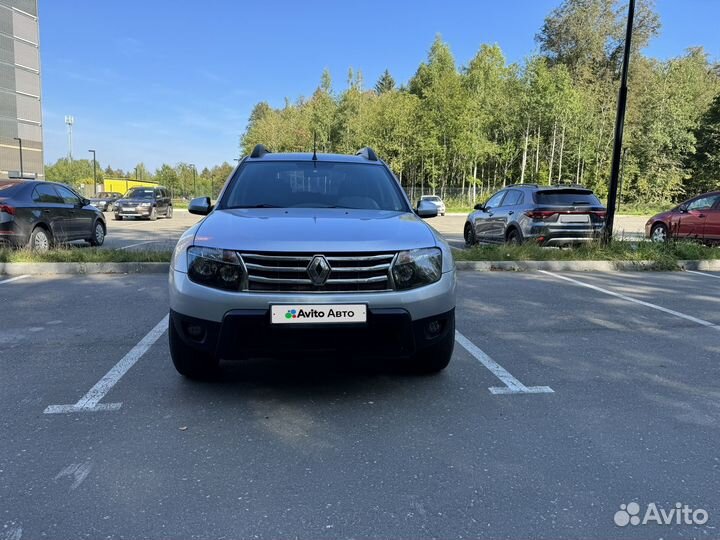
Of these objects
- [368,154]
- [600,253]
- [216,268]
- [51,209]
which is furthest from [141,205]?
[216,268]

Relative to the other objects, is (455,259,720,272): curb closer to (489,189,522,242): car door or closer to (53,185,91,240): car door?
(489,189,522,242): car door

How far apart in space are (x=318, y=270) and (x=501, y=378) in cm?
182

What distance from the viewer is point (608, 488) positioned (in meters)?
2.60

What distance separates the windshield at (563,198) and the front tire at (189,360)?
844 centimetres

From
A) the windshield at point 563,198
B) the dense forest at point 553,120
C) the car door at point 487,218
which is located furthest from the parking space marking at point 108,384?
the dense forest at point 553,120

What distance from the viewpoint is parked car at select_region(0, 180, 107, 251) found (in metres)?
9.77

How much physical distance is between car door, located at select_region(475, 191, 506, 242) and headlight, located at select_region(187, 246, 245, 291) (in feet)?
31.8

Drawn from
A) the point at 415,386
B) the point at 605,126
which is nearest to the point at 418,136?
the point at 605,126

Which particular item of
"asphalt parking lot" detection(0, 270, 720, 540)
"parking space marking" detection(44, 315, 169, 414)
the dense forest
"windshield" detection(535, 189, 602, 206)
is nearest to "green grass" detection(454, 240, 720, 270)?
"windshield" detection(535, 189, 602, 206)

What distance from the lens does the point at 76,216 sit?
11.8m

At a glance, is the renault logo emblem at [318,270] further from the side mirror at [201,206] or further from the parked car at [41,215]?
the parked car at [41,215]

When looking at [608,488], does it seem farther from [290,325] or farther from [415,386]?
[290,325]

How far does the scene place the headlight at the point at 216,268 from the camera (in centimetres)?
328

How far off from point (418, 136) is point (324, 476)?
147 feet
